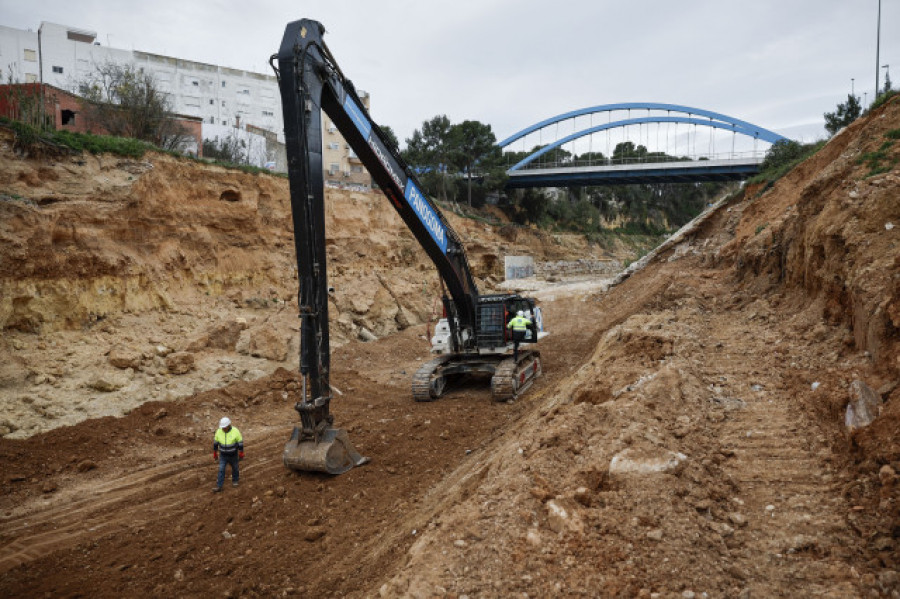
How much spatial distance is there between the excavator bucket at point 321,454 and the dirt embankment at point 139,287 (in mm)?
5493

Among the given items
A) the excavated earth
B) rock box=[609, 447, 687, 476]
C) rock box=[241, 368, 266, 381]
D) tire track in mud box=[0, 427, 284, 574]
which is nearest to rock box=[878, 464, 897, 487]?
the excavated earth

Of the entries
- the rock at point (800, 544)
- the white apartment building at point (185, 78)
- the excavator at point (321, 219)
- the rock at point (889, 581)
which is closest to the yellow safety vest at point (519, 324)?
the excavator at point (321, 219)

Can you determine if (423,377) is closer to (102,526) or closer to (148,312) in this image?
(102,526)

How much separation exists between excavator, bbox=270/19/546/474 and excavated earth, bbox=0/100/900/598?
0.49 m

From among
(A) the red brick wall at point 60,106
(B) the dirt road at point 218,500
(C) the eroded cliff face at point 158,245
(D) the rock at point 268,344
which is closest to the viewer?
(B) the dirt road at point 218,500

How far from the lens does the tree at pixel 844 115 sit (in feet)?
89.4

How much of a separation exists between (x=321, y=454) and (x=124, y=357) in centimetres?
701

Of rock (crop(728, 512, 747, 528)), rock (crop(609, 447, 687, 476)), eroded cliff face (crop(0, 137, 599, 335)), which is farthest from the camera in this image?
eroded cliff face (crop(0, 137, 599, 335))

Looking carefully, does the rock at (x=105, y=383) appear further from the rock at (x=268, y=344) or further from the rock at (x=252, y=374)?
the rock at (x=268, y=344)

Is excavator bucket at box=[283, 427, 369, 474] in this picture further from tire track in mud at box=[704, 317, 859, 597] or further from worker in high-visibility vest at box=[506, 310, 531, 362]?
worker in high-visibility vest at box=[506, 310, 531, 362]

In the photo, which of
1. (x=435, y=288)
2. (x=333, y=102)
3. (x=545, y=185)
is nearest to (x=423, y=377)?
(x=333, y=102)

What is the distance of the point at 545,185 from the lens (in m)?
45.6

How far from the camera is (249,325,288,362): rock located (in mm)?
Result: 13734

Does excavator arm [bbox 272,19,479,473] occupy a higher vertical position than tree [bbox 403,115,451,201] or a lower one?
lower
